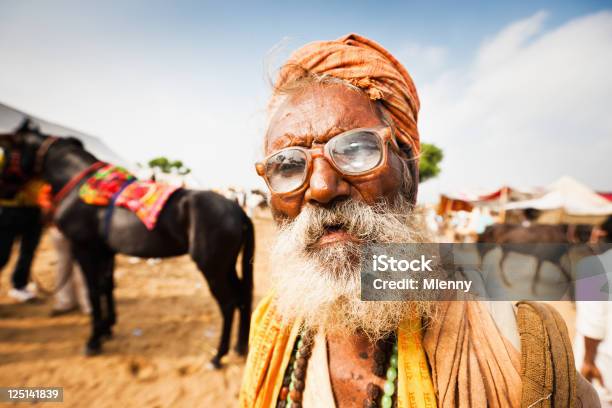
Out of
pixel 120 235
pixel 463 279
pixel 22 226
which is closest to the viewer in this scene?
pixel 463 279

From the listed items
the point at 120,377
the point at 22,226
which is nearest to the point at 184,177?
the point at 22,226

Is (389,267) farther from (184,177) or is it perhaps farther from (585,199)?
(585,199)

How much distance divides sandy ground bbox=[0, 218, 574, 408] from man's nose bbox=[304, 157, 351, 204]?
2.36 m

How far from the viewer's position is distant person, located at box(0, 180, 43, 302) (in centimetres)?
438

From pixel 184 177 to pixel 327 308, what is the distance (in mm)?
9660

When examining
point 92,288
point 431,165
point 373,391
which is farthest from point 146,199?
point 431,165

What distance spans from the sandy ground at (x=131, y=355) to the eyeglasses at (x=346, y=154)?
90.0 inches

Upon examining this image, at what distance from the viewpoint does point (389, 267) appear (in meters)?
1.15

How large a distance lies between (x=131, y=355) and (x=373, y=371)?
404 centimetres

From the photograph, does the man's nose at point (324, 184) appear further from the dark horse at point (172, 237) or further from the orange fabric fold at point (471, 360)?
the dark horse at point (172, 237)

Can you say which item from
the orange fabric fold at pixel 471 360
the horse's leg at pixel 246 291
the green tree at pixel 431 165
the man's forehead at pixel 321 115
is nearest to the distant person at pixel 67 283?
the horse's leg at pixel 246 291

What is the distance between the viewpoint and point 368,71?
4.57 ft

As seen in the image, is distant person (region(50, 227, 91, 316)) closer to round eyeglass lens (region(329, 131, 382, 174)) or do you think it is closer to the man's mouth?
the man's mouth

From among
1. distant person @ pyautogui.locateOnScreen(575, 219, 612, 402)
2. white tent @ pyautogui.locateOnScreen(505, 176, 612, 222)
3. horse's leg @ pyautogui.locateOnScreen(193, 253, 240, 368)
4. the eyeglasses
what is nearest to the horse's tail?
horse's leg @ pyautogui.locateOnScreen(193, 253, 240, 368)
